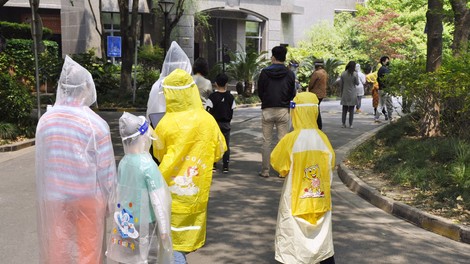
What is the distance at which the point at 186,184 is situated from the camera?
4543 mm

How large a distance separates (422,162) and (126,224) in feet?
19.9

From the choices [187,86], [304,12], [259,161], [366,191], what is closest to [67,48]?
[304,12]

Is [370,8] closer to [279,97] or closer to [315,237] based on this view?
[279,97]

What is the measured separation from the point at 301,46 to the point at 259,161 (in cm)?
2427

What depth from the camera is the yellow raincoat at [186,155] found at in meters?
4.50

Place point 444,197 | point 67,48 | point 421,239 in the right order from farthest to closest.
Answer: point 67,48, point 444,197, point 421,239

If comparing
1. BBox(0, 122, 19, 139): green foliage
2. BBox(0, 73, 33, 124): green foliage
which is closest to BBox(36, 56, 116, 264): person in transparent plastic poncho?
BBox(0, 122, 19, 139): green foliage

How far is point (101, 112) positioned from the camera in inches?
760

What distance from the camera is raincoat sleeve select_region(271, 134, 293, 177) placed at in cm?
509

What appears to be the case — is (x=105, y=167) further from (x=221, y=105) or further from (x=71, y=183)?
(x=221, y=105)

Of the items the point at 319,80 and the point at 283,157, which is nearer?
the point at 283,157

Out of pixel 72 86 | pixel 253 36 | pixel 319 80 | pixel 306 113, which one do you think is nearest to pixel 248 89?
pixel 253 36

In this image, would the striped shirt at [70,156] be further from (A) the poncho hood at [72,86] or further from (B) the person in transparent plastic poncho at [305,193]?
(B) the person in transparent plastic poncho at [305,193]

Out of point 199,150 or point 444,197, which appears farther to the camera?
point 444,197
